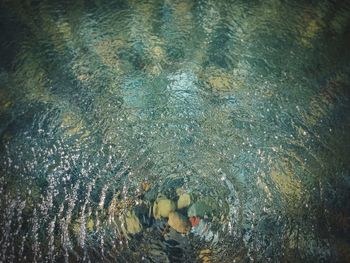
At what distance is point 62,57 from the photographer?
340 centimetres

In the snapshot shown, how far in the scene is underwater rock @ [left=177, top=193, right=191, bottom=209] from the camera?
8.80 ft

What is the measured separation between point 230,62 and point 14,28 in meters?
2.21

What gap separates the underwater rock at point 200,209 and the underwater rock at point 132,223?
39 cm

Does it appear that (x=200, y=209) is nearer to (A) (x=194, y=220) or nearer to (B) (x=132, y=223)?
(A) (x=194, y=220)

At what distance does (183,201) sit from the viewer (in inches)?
106

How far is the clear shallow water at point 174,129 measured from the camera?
97.7 inches

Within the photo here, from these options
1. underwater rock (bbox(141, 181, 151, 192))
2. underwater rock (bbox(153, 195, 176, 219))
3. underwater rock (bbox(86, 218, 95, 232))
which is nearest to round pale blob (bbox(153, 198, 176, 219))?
underwater rock (bbox(153, 195, 176, 219))

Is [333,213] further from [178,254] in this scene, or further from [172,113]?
[172,113]

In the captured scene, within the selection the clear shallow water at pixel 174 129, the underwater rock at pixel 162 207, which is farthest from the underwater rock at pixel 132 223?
the underwater rock at pixel 162 207

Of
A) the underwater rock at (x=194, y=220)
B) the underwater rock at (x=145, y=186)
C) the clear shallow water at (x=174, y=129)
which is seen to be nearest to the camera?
the clear shallow water at (x=174, y=129)

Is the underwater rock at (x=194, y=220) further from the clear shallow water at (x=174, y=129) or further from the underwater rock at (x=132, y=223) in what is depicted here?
the underwater rock at (x=132, y=223)

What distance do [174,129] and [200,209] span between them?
2.41ft

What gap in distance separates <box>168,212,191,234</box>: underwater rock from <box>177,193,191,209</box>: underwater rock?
0.08 metres

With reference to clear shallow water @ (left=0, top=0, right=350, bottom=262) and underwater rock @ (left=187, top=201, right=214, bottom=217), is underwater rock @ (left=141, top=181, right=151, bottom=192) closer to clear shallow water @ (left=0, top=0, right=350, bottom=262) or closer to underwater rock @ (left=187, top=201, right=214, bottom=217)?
clear shallow water @ (left=0, top=0, right=350, bottom=262)
